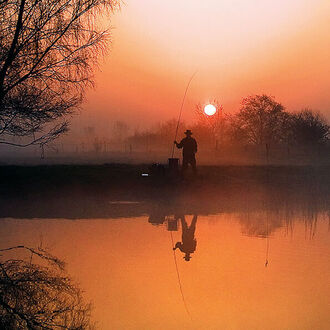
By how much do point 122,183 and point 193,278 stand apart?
1600 centimetres

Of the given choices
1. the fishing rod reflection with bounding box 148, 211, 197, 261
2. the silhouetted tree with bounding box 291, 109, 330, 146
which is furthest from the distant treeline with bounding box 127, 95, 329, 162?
the fishing rod reflection with bounding box 148, 211, 197, 261

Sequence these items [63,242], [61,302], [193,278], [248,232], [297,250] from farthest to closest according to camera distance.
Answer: [248,232]
[63,242]
[297,250]
[193,278]
[61,302]

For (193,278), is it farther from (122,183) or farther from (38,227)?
(122,183)

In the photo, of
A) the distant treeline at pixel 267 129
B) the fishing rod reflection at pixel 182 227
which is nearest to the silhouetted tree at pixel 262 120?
the distant treeline at pixel 267 129

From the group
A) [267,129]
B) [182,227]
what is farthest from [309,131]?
[182,227]

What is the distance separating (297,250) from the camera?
9.70 meters

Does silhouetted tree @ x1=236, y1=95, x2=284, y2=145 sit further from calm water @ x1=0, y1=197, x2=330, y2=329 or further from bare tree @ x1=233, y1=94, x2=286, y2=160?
calm water @ x1=0, y1=197, x2=330, y2=329

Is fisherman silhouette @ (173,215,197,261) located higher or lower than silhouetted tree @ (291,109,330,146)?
lower

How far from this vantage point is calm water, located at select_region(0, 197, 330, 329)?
5.89 m

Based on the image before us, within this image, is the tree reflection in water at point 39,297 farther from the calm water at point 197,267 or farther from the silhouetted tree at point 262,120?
the silhouetted tree at point 262,120

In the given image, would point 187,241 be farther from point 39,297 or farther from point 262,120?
point 262,120

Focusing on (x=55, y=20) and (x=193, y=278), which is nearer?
(x=193, y=278)

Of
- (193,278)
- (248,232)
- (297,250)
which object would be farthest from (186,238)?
(193,278)

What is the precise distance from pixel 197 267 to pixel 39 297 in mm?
2611
